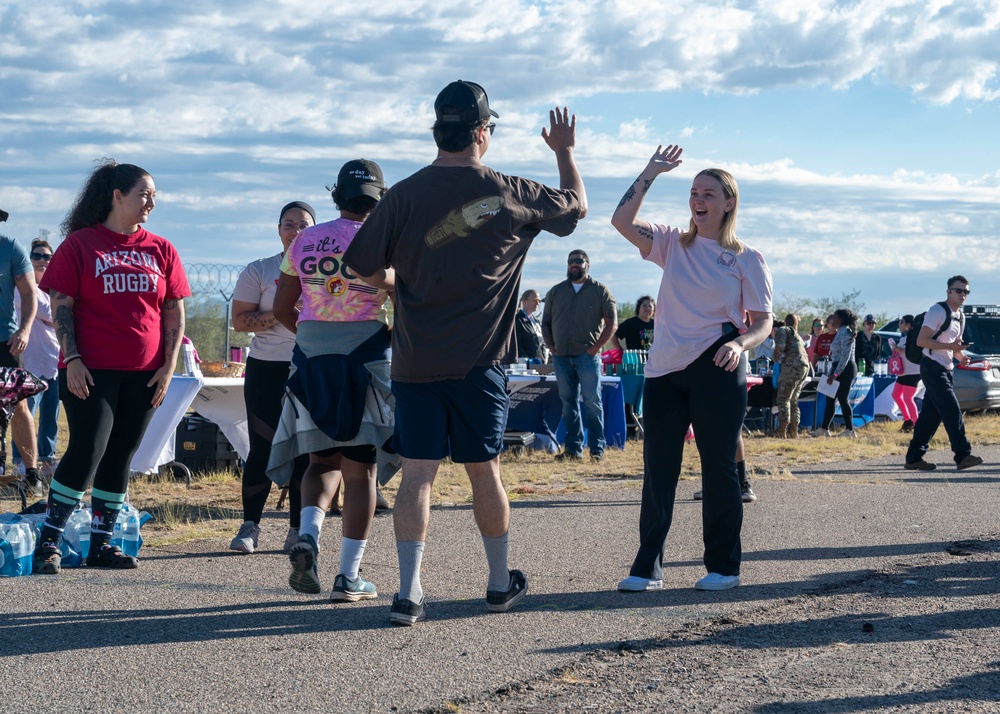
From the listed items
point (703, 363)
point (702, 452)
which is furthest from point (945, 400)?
point (703, 363)

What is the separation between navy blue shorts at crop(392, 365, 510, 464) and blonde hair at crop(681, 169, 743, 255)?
144 centimetres

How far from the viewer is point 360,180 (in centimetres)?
543

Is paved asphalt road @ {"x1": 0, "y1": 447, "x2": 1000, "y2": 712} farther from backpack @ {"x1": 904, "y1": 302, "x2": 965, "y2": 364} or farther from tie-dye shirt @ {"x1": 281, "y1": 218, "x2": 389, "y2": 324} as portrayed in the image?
backpack @ {"x1": 904, "y1": 302, "x2": 965, "y2": 364}

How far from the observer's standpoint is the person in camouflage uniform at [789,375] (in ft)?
A: 55.4

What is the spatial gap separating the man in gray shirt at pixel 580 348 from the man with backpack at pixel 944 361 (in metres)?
3.09

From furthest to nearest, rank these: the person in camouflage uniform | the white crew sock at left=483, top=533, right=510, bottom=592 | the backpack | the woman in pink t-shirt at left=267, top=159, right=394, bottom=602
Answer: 1. the person in camouflage uniform
2. the backpack
3. the woman in pink t-shirt at left=267, top=159, right=394, bottom=602
4. the white crew sock at left=483, top=533, right=510, bottom=592

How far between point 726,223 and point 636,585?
68.7 inches

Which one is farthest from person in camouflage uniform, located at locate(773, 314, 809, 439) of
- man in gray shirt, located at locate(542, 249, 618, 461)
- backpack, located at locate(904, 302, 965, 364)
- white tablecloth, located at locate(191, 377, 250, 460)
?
white tablecloth, located at locate(191, 377, 250, 460)

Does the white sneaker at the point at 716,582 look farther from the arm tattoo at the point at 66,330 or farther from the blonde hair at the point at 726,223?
the arm tattoo at the point at 66,330

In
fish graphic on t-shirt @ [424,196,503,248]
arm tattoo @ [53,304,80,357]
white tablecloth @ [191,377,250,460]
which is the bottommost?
white tablecloth @ [191,377,250,460]

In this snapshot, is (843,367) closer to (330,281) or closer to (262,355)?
(262,355)

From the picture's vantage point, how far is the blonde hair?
5.69 meters

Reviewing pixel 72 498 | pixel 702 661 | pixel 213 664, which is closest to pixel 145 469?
pixel 72 498

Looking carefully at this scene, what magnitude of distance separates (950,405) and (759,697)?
871 cm
